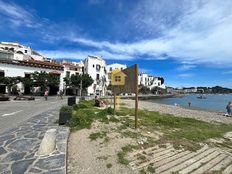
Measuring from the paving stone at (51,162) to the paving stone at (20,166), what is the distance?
246mm

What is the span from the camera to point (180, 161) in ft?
21.9

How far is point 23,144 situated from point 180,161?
17.5 ft

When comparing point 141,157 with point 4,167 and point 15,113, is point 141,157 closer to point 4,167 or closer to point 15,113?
point 4,167

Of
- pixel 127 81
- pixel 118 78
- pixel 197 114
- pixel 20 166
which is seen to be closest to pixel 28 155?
pixel 20 166

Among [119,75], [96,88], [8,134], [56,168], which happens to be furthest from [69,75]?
[56,168]

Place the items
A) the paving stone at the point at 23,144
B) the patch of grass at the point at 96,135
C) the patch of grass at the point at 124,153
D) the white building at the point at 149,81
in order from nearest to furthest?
1. the patch of grass at the point at 124,153
2. the paving stone at the point at 23,144
3. the patch of grass at the point at 96,135
4. the white building at the point at 149,81

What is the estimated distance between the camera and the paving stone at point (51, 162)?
553cm

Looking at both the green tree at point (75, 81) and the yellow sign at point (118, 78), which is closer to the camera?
the yellow sign at point (118, 78)

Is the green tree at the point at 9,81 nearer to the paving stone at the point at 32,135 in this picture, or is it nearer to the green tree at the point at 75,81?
the green tree at the point at 75,81

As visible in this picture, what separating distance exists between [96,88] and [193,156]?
230 ft

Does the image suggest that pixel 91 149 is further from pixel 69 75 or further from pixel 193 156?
pixel 69 75

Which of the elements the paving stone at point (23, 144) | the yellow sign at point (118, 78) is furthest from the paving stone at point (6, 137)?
the yellow sign at point (118, 78)

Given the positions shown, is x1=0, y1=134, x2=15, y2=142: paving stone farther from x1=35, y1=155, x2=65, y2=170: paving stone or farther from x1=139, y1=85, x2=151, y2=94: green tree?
x1=139, y1=85, x2=151, y2=94: green tree

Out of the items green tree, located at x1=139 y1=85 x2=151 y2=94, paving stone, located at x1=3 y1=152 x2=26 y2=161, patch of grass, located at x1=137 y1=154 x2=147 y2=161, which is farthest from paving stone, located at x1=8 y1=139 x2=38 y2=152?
green tree, located at x1=139 y1=85 x2=151 y2=94
